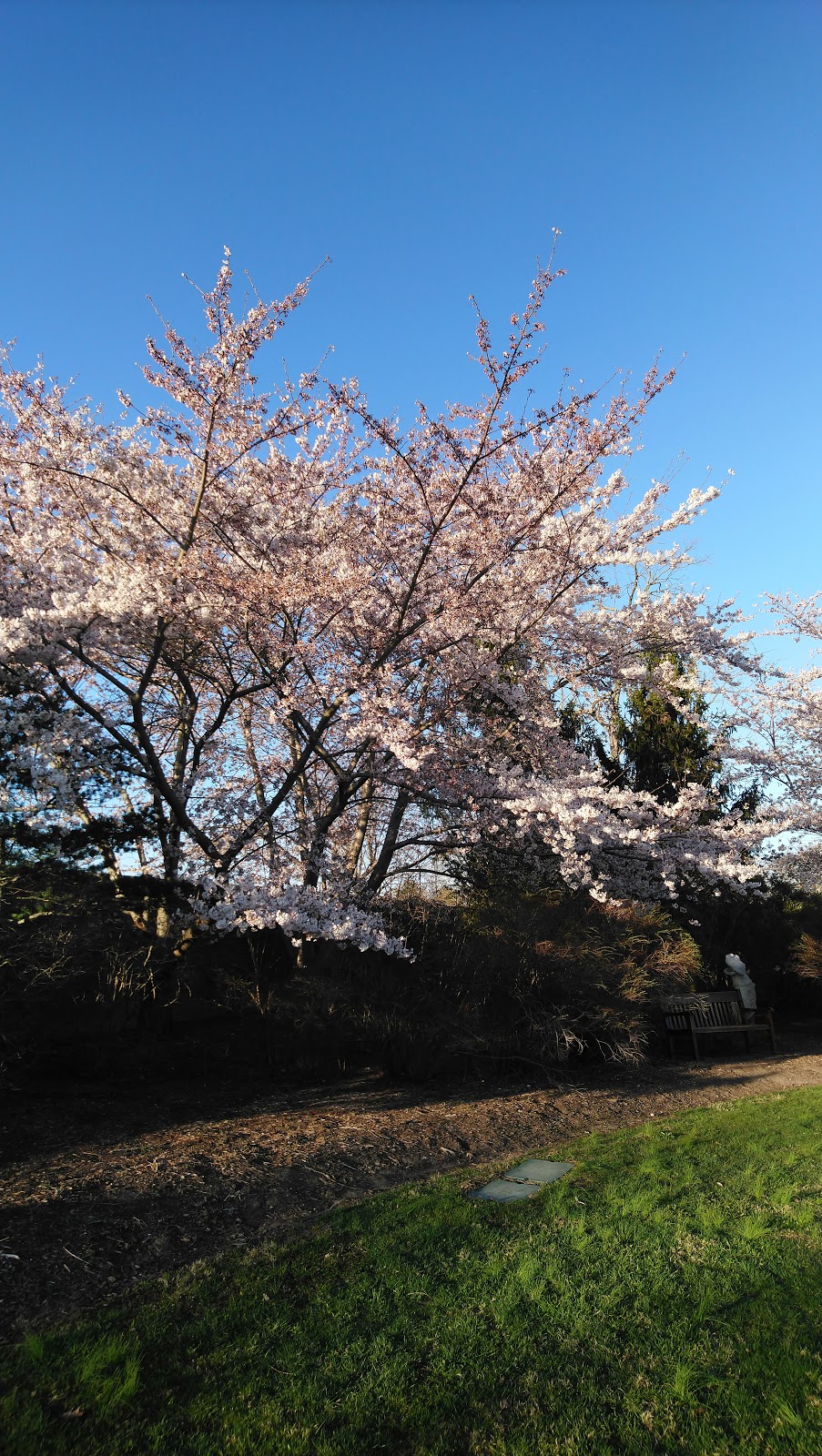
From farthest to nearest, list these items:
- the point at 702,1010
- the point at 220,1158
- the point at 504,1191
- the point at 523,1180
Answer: the point at 702,1010, the point at 220,1158, the point at 523,1180, the point at 504,1191

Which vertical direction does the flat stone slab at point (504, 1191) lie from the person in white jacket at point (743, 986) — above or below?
below

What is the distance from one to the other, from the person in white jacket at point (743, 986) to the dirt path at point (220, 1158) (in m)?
3.14

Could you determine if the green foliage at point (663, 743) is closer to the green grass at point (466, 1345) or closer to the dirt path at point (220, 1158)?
the dirt path at point (220, 1158)

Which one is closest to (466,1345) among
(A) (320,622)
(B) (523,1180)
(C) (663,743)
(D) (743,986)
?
(B) (523,1180)

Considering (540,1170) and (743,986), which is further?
(743,986)

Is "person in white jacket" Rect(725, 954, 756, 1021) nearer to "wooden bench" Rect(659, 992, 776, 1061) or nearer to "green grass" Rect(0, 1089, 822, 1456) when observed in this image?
"wooden bench" Rect(659, 992, 776, 1061)

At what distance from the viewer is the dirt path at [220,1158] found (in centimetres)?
372

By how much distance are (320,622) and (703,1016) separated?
756cm

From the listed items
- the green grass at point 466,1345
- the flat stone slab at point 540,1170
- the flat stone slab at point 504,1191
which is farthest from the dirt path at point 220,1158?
the flat stone slab at point 504,1191

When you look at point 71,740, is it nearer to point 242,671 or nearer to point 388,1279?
point 242,671

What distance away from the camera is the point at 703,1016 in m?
10.8

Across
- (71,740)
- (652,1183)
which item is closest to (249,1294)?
(652,1183)

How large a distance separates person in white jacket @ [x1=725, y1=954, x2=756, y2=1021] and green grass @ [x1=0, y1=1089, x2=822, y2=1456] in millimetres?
7818

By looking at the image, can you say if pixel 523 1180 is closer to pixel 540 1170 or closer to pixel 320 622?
pixel 540 1170
